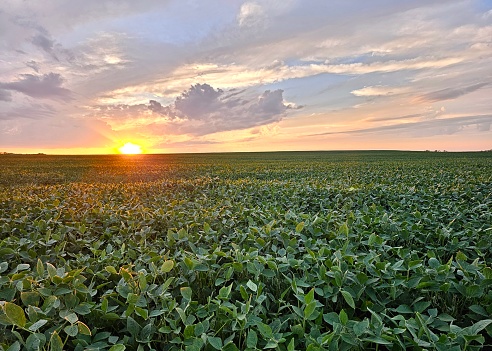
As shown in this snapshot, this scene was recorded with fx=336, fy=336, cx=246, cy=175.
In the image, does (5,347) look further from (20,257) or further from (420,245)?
(420,245)

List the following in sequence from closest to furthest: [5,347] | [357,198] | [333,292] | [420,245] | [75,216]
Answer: [5,347], [333,292], [420,245], [75,216], [357,198]

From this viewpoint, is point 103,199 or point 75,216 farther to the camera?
point 103,199

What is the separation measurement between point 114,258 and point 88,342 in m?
1.34

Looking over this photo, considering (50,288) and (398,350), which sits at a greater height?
(50,288)

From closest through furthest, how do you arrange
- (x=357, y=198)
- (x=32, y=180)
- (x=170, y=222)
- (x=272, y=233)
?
(x=272, y=233) < (x=170, y=222) < (x=357, y=198) < (x=32, y=180)

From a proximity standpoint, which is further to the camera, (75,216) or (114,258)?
(75,216)

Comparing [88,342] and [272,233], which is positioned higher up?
[272,233]

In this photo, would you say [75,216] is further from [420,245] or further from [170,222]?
[420,245]

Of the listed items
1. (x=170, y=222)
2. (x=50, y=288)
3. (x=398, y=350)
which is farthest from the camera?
(x=170, y=222)

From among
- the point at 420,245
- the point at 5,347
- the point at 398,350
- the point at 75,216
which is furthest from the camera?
the point at 75,216

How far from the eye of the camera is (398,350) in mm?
1937

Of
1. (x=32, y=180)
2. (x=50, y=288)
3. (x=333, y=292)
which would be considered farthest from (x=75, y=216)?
(x=32, y=180)

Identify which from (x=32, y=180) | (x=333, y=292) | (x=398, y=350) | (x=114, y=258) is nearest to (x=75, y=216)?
(x=114, y=258)

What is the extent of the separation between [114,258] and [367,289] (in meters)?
2.32
